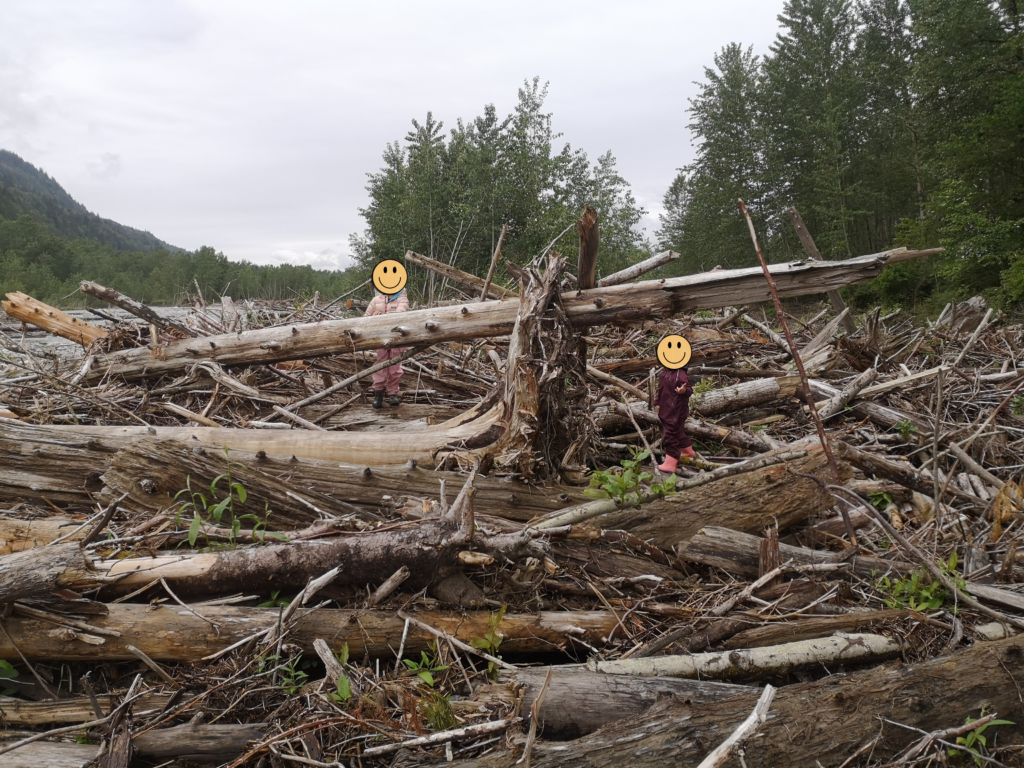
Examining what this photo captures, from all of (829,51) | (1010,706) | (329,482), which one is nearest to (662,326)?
(329,482)

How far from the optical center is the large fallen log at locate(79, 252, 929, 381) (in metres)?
4.75

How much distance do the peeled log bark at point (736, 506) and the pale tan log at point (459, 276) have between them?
12.3ft

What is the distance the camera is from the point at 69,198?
188 meters

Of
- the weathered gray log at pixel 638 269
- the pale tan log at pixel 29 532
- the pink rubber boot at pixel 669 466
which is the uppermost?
the weathered gray log at pixel 638 269

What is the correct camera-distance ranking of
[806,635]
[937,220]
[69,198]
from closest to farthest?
[806,635]
[937,220]
[69,198]

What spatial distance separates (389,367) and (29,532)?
383 cm

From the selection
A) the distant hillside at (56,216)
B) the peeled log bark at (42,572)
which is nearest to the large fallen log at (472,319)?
the peeled log bark at (42,572)

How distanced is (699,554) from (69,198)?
781ft

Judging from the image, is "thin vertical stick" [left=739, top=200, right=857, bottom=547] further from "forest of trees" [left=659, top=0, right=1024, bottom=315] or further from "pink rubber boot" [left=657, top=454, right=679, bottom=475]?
"forest of trees" [left=659, top=0, right=1024, bottom=315]

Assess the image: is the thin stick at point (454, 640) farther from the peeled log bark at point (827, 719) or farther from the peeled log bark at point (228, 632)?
the peeled log bark at point (827, 719)

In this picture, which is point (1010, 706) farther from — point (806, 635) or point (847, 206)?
point (847, 206)

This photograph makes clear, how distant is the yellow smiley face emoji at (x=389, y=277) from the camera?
714cm

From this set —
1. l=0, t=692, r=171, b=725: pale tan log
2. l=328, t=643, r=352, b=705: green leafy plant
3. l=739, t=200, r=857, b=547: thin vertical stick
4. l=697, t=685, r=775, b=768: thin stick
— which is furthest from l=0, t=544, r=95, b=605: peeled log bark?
l=739, t=200, r=857, b=547: thin vertical stick

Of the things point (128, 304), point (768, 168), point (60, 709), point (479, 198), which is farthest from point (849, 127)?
point (60, 709)
